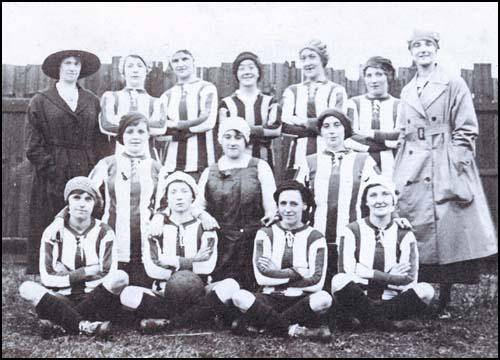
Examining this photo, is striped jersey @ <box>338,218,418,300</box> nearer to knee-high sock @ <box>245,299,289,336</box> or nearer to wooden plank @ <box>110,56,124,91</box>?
knee-high sock @ <box>245,299,289,336</box>

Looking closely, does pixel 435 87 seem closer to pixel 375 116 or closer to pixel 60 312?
pixel 375 116

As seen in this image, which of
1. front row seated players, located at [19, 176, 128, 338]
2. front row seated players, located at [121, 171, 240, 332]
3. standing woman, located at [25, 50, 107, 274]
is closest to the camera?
front row seated players, located at [19, 176, 128, 338]

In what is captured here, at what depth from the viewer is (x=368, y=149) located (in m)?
5.01

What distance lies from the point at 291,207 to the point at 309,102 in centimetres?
125

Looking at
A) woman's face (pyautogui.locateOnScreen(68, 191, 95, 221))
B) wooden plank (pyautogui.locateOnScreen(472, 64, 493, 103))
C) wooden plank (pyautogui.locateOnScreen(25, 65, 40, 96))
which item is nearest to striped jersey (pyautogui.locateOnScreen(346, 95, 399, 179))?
wooden plank (pyautogui.locateOnScreen(472, 64, 493, 103))

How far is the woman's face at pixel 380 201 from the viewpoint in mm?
4121

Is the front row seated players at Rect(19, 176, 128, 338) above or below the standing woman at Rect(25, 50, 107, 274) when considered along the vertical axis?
below

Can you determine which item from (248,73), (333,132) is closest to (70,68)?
(248,73)

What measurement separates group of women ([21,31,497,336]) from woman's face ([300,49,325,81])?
0.02 metres

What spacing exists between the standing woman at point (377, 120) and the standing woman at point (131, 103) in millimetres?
1575

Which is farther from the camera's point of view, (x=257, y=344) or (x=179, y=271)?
(x=179, y=271)

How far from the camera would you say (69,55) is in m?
4.96

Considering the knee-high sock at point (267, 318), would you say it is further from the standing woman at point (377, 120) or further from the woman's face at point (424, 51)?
the woman's face at point (424, 51)

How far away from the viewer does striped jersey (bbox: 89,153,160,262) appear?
14.8ft
